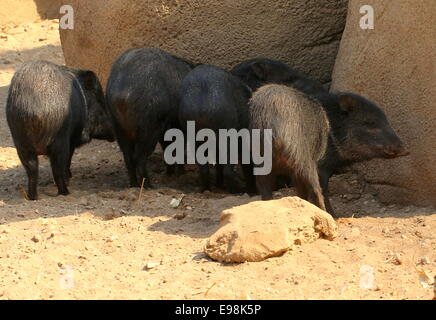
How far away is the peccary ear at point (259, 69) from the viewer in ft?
25.7

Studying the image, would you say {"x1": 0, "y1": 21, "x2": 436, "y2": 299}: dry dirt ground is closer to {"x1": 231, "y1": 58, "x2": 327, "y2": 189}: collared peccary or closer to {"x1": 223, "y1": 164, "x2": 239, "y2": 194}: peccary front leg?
{"x1": 223, "y1": 164, "x2": 239, "y2": 194}: peccary front leg

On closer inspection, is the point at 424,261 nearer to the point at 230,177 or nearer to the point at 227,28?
the point at 230,177

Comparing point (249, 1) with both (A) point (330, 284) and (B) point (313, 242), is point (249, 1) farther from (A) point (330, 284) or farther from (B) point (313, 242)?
(A) point (330, 284)

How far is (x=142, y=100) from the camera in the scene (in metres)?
7.48

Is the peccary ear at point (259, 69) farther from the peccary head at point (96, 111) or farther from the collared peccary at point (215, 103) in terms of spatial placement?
the peccary head at point (96, 111)

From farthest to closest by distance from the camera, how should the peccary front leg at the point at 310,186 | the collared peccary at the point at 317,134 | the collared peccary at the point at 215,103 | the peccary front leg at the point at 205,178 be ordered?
1. the peccary front leg at the point at 205,178
2. the collared peccary at the point at 215,103
3. the peccary front leg at the point at 310,186
4. the collared peccary at the point at 317,134

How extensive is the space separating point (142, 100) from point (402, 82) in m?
2.18

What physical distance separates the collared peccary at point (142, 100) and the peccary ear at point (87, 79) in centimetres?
58

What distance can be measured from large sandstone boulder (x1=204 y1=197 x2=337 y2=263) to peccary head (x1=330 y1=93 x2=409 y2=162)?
4.39 ft

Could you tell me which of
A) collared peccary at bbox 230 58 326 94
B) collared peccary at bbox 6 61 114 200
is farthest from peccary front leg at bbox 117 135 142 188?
collared peccary at bbox 230 58 326 94

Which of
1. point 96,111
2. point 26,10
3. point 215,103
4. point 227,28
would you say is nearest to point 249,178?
point 215,103

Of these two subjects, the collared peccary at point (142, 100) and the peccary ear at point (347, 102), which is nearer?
the peccary ear at point (347, 102)

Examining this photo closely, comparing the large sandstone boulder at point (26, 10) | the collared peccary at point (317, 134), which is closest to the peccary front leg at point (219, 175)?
the collared peccary at point (317, 134)

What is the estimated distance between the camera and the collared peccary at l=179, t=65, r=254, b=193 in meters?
7.27
